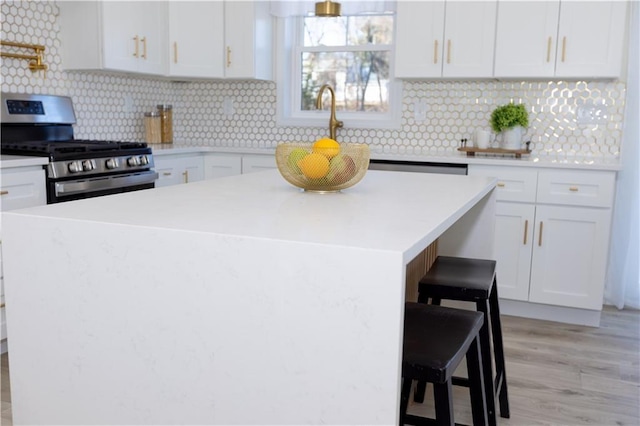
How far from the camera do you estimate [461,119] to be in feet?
13.9

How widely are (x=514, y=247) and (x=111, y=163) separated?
7.77 ft

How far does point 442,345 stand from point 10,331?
1.07 meters

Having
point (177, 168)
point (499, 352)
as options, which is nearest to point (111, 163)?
point (177, 168)

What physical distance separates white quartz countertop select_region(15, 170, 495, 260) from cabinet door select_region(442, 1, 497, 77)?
1.86m

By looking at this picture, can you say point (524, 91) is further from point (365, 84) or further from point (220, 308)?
point (220, 308)

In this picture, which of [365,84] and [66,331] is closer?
[66,331]

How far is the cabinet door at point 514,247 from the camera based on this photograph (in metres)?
3.59

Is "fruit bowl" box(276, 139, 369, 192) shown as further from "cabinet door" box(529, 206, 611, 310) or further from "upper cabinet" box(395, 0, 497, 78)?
"upper cabinet" box(395, 0, 497, 78)

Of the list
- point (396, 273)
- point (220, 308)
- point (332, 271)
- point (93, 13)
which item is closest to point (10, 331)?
point (220, 308)

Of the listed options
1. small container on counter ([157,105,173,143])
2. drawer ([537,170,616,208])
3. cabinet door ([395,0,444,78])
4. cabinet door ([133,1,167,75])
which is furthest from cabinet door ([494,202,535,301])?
small container on counter ([157,105,173,143])

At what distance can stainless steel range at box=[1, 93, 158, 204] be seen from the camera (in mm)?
3043

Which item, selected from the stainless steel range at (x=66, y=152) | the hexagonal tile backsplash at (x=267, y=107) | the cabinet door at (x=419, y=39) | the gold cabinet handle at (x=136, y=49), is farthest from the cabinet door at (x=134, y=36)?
the cabinet door at (x=419, y=39)

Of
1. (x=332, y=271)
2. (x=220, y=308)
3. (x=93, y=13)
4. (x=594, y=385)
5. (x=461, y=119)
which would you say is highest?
(x=93, y=13)

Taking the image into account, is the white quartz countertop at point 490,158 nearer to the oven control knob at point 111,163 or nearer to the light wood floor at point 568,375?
the oven control knob at point 111,163
